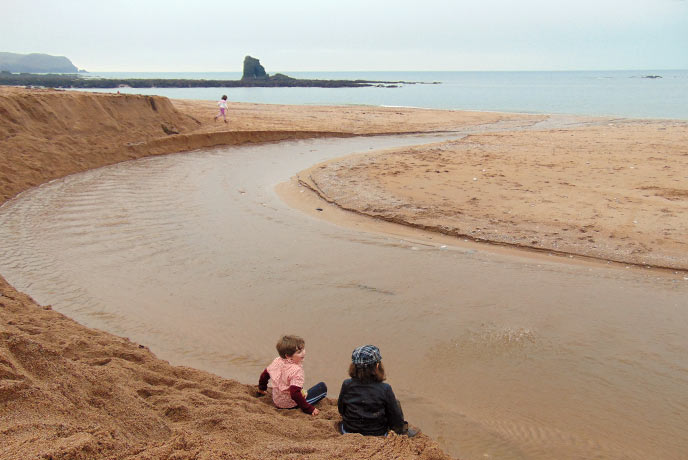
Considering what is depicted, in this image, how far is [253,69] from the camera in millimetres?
104125

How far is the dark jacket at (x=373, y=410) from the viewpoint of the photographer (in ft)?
11.6

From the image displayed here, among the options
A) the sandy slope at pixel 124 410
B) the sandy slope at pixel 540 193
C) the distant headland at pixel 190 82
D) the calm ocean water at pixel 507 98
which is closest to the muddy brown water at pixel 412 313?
the sandy slope at pixel 124 410

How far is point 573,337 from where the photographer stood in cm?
550

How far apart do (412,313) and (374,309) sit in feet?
1.48

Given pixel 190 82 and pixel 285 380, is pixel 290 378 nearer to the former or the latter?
pixel 285 380

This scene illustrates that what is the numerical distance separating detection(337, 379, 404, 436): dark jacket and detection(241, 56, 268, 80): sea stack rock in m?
106

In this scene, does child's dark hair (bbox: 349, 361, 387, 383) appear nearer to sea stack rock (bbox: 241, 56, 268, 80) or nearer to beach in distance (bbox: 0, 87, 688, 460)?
beach in distance (bbox: 0, 87, 688, 460)

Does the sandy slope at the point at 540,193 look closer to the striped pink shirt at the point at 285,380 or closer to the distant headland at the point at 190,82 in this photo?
the striped pink shirt at the point at 285,380

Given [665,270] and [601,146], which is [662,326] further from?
[601,146]

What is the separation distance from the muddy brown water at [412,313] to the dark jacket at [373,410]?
25.2 inches

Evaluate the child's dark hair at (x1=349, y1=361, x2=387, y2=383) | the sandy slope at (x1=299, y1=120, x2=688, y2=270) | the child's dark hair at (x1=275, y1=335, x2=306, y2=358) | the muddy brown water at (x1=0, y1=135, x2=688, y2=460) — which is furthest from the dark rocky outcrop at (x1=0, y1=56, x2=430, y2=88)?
the child's dark hair at (x1=349, y1=361, x2=387, y2=383)

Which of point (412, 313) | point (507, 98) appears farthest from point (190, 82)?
point (412, 313)

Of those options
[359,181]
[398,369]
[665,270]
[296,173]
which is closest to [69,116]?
[296,173]

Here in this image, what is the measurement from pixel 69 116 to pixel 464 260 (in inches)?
561
